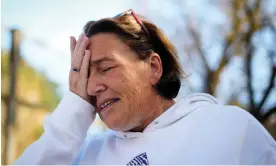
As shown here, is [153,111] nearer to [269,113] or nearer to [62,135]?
[62,135]

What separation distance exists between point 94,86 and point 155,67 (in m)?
0.35

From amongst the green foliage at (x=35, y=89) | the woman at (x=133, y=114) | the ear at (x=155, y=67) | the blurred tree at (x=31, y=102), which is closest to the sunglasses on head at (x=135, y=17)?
the woman at (x=133, y=114)

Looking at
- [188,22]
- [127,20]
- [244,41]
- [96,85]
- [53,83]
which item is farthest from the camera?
[188,22]

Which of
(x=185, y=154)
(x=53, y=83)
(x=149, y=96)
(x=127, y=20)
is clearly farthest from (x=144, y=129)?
(x=53, y=83)

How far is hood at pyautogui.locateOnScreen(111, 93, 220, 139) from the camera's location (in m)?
2.04

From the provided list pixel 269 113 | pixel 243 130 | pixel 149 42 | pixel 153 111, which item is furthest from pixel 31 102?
pixel 243 130

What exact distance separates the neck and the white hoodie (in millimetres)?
57

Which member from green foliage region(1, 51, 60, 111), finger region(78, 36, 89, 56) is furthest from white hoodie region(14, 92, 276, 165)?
green foliage region(1, 51, 60, 111)

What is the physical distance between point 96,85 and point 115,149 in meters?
0.34

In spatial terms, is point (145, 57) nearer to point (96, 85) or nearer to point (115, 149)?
point (96, 85)

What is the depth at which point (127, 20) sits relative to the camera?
7.30 feet

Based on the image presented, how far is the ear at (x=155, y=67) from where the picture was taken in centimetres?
219

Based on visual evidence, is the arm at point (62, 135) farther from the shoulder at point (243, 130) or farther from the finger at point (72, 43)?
the shoulder at point (243, 130)

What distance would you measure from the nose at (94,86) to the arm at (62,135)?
2.7 inches
